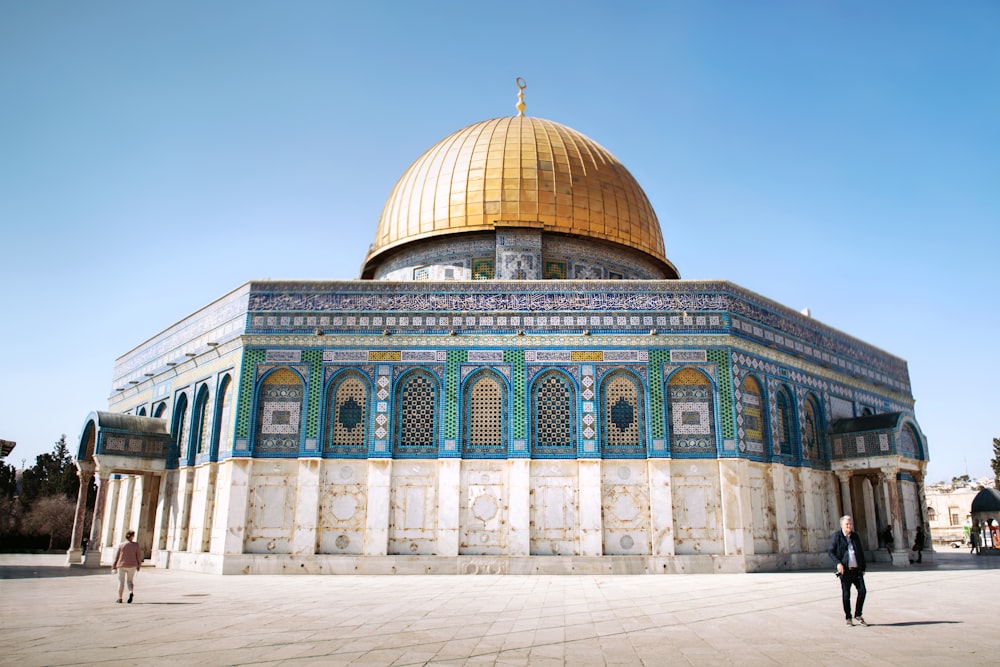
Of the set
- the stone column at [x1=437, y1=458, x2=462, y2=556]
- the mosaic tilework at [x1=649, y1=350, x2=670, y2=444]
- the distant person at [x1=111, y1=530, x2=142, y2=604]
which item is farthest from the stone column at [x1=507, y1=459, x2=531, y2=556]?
the distant person at [x1=111, y1=530, x2=142, y2=604]

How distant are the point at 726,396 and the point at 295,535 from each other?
9.31m

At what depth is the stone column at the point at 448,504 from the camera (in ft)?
49.6

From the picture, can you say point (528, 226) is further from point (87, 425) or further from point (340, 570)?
point (87, 425)

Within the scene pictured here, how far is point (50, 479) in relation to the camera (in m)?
35.9

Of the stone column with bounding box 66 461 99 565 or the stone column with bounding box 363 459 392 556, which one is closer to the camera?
the stone column with bounding box 363 459 392 556

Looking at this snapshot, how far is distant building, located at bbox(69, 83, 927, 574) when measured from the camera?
1520cm

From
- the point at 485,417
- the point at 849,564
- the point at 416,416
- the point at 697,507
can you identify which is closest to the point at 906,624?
the point at 849,564

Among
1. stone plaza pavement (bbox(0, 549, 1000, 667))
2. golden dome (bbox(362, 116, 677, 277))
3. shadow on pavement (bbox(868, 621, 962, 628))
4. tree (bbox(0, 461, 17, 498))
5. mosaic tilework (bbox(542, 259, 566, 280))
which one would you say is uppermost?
golden dome (bbox(362, 116, 677, 277))

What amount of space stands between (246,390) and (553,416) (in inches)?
256

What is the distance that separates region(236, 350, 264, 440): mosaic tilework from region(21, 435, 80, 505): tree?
21915 mm

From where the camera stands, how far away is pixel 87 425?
1780 centimetres

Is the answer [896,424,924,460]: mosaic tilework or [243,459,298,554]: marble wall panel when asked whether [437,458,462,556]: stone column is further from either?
[896,424,924,460]: mosaic tilework

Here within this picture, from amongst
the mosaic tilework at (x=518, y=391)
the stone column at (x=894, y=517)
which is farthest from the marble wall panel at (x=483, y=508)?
the stone column at (x=894, y=517)

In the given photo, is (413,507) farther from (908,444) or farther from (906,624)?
(908,444)
